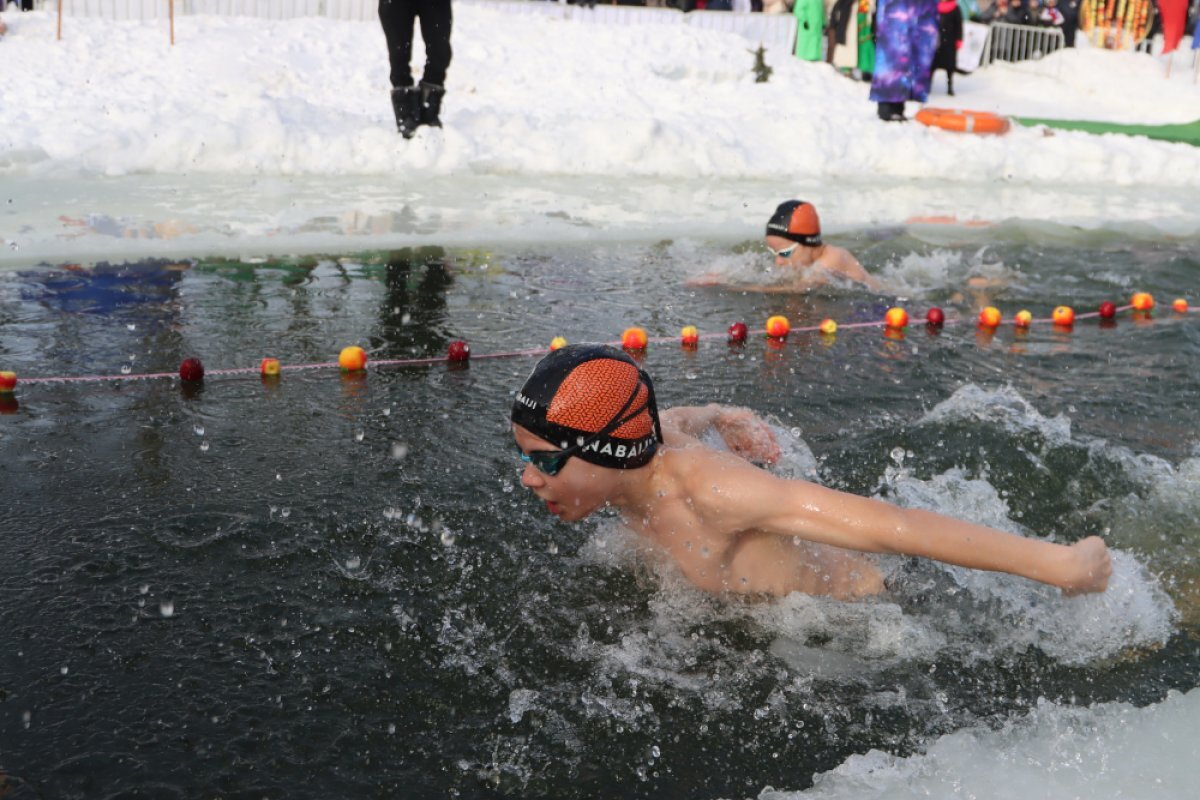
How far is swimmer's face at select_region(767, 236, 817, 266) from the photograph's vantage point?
9.33 meters

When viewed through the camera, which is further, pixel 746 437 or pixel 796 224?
pixel 796 224

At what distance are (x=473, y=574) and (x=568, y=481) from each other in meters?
0.89

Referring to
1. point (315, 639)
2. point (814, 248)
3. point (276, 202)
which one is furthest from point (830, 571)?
point (276, 202)

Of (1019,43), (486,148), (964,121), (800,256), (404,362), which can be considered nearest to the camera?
(404,362)

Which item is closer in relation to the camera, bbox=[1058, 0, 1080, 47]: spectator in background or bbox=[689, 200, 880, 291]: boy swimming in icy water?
bbox=[689, 200, 880, 291]: boy swimming in icy water

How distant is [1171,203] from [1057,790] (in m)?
13.0

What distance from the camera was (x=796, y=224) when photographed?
9.23 m

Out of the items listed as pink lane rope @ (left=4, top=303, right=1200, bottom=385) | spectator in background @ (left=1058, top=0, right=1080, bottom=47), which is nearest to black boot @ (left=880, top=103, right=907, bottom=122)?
spectator in background @ (left=1058, top=0, right=1080, bottom=47)

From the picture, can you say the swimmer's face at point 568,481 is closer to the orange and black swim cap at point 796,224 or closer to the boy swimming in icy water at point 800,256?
the boy swimming in icy water at point 800,256

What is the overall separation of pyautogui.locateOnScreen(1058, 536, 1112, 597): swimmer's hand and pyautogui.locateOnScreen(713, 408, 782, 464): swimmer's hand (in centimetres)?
138

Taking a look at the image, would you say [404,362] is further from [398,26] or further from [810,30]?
[810,30]

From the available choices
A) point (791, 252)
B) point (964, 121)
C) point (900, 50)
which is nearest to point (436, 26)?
point (791, 252)

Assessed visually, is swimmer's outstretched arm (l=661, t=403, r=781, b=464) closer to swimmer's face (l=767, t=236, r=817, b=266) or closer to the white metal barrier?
swimmer's face (l=767, t=236, r=817, b=266)

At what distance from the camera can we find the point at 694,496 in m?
3.95
